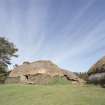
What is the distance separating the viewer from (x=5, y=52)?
43.7 m

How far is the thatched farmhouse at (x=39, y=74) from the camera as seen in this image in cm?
2528

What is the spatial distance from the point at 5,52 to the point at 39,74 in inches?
769

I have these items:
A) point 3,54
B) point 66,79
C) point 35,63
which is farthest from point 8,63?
point 66,79

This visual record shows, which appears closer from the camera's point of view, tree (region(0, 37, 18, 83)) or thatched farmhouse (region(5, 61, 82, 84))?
thatched farmhouse (region(5, 61, 82, 84))

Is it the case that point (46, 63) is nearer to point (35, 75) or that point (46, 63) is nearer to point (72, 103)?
point (35, 75)

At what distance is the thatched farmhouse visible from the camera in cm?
2528

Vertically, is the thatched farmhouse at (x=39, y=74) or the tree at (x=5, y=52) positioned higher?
the tree at (x=5, y=52)

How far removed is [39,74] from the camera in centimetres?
2566

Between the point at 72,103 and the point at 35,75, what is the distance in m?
15.5

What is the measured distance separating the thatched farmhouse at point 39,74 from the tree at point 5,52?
15.5 meters

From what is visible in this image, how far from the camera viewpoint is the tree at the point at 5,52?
43.0 meters

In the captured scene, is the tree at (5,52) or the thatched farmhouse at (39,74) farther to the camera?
the tree at (5,52)

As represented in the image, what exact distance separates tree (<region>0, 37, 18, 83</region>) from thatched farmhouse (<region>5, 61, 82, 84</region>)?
15487 mm

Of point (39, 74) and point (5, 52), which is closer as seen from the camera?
point (39, 74)
